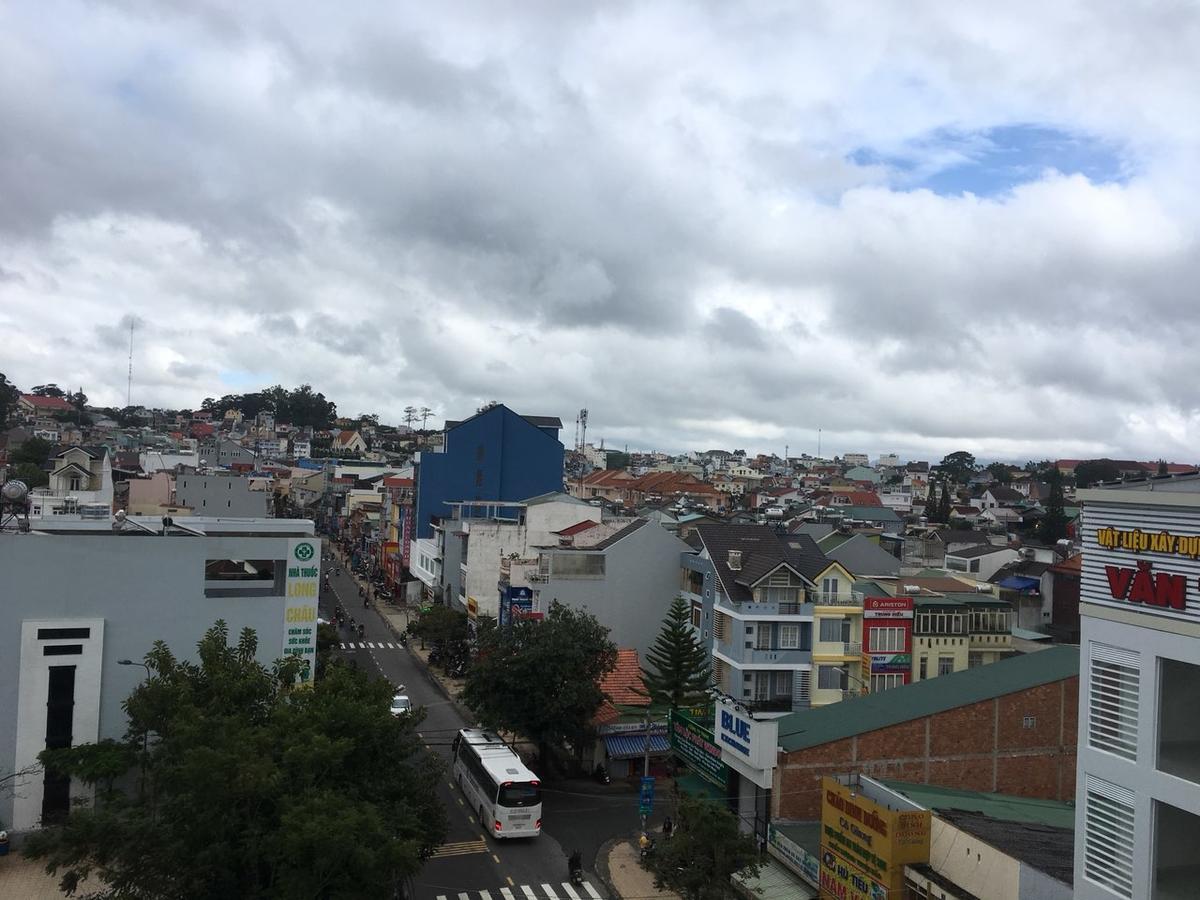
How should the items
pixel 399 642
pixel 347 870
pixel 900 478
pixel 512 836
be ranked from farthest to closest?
pixel 900 478
pixel 399 642
pixel 512 836
pixel 347 870

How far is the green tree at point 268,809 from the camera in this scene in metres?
16.5

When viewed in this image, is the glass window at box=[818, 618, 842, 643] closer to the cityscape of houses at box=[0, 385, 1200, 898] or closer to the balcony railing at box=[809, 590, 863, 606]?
the cityscape of houses at box=[0, 385, 1200, 898]

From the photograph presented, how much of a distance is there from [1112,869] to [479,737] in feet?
70.7

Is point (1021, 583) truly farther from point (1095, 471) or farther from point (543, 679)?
point (1095, 471)

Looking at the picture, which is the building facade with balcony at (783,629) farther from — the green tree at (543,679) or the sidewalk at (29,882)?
the sidewalk at (29,882)

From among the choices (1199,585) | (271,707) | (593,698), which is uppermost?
(1199,585)

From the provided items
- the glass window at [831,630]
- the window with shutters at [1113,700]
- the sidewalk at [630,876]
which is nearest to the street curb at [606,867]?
the sidewalk at [630,876]

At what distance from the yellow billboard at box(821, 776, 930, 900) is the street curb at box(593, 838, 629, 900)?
18.2 feet

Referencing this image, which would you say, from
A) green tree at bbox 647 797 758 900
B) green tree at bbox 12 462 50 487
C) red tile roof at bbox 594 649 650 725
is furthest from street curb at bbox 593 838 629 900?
green tree at bbox 12 462 50 487

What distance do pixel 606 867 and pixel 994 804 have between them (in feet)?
34.4

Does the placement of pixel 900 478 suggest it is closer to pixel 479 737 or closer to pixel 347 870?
pixel 479 737

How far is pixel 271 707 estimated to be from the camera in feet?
68.3

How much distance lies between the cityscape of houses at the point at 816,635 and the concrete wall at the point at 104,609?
70 millimetres

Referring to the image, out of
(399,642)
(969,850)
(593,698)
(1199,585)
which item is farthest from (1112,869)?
(399,642)
